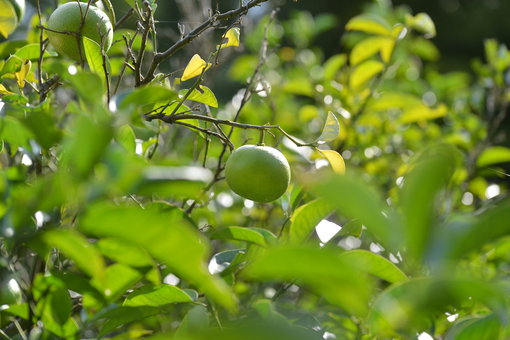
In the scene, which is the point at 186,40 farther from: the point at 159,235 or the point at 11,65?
the point at 159,235

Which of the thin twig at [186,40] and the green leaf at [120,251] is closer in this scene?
the green leaf at [120,251]

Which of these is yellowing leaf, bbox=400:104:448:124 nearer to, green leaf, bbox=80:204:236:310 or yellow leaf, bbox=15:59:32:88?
yellow leaf, bbox=15:59:32:88

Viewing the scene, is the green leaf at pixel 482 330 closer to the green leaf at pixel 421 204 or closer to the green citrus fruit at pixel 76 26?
the green leaf at pixel 421 204

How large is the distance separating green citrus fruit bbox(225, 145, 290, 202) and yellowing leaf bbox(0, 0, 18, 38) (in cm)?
49

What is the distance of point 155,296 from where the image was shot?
786 mm

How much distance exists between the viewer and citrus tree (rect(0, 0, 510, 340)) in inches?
16.5

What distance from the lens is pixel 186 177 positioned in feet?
1.49

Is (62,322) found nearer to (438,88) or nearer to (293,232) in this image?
(293,232)

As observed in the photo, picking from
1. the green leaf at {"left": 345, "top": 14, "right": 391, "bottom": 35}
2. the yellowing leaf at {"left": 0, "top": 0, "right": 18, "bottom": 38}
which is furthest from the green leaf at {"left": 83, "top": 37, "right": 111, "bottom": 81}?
the green leaf at {"left": 345, "top": 14, "right": 391, "bottom": 35}

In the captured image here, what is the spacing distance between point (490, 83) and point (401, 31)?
0.68m

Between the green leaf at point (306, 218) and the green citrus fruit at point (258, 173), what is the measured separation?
2.3 inches

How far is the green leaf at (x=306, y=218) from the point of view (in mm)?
870

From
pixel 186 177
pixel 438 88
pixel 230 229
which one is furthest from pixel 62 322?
pixel 438 88

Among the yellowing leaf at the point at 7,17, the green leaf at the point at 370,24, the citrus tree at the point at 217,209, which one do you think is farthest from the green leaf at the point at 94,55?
the green leaf at the point at 370,24
